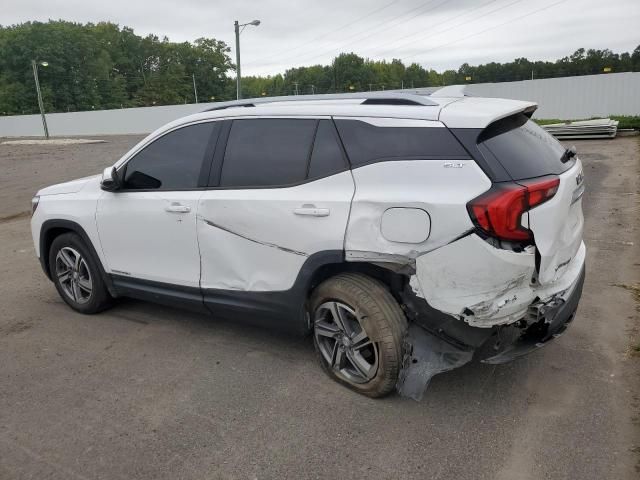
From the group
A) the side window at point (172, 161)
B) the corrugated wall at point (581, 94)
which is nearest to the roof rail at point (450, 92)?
the side window at point (172, 161)

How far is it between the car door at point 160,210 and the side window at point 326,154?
92 cm

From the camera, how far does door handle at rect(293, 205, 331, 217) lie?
127 inches

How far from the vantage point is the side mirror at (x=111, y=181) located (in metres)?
4.33

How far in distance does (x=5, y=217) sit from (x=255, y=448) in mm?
9204

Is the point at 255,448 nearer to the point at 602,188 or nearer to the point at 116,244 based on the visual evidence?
the point at 116,244

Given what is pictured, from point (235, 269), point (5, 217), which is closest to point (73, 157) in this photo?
point (5, 217)

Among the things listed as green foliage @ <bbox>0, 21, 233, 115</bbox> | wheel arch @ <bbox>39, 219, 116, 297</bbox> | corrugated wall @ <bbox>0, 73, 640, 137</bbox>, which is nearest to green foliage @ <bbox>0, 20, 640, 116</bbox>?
green foliage @ <bbox>0, 21, 233, 115</bbox>

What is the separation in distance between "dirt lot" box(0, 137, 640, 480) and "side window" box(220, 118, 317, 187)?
52.6 inches

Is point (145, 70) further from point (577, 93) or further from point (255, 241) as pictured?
point (255, 241)

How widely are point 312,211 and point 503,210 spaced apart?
1.13 metres

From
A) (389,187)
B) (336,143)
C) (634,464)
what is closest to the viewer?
(634,464)

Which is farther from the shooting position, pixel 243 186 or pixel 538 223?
pixel 243 186

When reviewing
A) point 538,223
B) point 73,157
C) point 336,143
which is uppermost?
point 336,143

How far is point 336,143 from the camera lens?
333 cm
